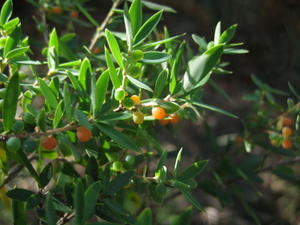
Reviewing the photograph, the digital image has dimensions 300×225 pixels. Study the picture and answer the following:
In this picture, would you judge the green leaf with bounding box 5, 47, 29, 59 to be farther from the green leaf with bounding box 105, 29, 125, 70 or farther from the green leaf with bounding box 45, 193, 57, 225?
the green leaf with bounding box 45, 193, 57, 225

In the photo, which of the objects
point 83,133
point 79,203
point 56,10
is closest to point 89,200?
point 79,203

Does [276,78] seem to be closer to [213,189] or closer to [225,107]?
[225,107]

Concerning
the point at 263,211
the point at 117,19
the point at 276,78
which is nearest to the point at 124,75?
the point at 117,19

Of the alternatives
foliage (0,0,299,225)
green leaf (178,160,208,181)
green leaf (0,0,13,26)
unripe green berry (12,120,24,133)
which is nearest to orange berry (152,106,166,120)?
foliage (0,0,299,225)

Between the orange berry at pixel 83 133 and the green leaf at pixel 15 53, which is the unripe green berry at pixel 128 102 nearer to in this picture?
the orange berry at pixel 83 133

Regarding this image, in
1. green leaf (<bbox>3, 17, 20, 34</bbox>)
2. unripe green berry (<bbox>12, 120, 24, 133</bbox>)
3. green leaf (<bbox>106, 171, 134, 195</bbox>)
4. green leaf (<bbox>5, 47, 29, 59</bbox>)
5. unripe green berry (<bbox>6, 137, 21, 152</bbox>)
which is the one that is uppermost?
green leaf (<bbox>3, 17, 20, 34</bbox>)

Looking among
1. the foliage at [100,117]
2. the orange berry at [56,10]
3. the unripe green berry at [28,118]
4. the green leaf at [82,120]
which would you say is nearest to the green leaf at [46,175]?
the foliage at [100,117]
